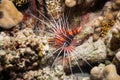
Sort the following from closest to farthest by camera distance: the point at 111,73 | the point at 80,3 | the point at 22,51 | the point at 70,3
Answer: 1. the point at 111,73
2. the point at 22,51
3. the point at 70,3
4. the point at 80,3

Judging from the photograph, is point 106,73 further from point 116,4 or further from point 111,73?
point 116,4

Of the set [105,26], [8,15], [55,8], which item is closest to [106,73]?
[105,26]

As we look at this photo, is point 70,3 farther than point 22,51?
Yes

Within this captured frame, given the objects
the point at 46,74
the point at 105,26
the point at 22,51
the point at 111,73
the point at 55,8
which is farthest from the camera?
the point at 55,8

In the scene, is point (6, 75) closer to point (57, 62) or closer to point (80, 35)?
point (57, 62)

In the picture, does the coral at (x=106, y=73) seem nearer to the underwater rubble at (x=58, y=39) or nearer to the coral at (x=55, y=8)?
the underwater rubble at (x=58, y=39)

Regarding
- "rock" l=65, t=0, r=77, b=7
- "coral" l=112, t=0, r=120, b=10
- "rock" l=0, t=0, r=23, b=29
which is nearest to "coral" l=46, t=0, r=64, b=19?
"rock" l=65, t=0, r=77, b=7

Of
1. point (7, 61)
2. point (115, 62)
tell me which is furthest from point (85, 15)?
point (7, 61)
